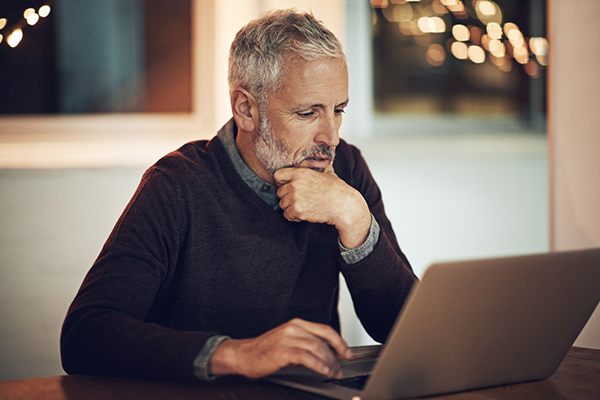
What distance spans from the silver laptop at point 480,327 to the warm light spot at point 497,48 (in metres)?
2.34

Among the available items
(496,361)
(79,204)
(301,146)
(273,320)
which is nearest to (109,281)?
(273,320)

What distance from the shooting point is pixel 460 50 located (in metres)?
2.84

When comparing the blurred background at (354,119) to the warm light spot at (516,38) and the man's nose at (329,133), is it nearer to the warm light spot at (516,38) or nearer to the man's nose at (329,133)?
the warm light spot at (516,38)

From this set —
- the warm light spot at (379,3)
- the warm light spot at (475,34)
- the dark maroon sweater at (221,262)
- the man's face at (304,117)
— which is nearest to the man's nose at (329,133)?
the man's face at (304,117)

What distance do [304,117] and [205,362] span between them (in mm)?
705

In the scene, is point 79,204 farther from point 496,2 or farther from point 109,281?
point 496,2

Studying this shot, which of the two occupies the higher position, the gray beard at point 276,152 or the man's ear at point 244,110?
the man's ear at point 244,110

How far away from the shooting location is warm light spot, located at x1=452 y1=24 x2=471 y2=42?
282 centimetres

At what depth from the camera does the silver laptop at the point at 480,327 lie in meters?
0.69

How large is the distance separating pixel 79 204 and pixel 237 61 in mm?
877

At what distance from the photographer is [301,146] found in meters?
1.37

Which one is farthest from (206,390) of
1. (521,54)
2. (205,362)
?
(521,54)

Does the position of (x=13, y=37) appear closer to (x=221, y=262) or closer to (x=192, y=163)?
(x=192, y=163)

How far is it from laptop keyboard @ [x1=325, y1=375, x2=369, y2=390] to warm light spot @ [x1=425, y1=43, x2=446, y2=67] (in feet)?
7.32
